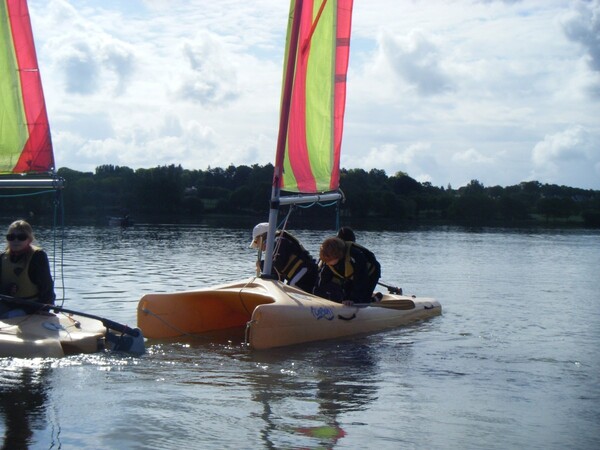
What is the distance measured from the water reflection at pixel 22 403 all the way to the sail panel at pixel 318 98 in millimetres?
4607

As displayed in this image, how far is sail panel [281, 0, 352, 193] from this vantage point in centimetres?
1198

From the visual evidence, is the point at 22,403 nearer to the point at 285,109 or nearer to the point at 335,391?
the point at 335,391

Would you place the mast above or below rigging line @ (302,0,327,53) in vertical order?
below

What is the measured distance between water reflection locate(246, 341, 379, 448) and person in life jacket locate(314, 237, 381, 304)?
35.5 inches

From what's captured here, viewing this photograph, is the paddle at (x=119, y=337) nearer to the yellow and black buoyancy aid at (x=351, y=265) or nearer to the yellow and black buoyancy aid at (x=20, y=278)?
the yellow and black buoyancy aid at (x=20, y=278)

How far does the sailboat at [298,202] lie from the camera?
1050 cm

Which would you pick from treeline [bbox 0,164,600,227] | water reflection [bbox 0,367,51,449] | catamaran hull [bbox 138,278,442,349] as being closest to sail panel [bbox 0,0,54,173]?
water reflection [bbox 0,367,51,449]

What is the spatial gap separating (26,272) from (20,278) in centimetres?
8

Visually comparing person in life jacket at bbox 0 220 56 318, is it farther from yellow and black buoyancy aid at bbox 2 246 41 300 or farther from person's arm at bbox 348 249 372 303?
person's arm at bbox 348 249 372 303

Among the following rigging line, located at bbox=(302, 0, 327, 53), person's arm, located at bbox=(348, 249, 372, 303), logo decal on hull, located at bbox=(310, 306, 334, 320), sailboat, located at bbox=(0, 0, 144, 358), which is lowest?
logo decal on hull, located at bbox=(310, 306, 334, 320)

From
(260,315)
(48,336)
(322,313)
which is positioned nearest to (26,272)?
(48,336)

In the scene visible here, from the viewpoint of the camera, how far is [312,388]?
8.22 meters

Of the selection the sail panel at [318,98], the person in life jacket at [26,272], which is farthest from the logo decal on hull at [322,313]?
the person in life jacket at [26,272]

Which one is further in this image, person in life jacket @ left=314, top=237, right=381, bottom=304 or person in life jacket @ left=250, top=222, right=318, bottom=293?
person in life jacket @ left=250, top=222, right=318, bottom=293
